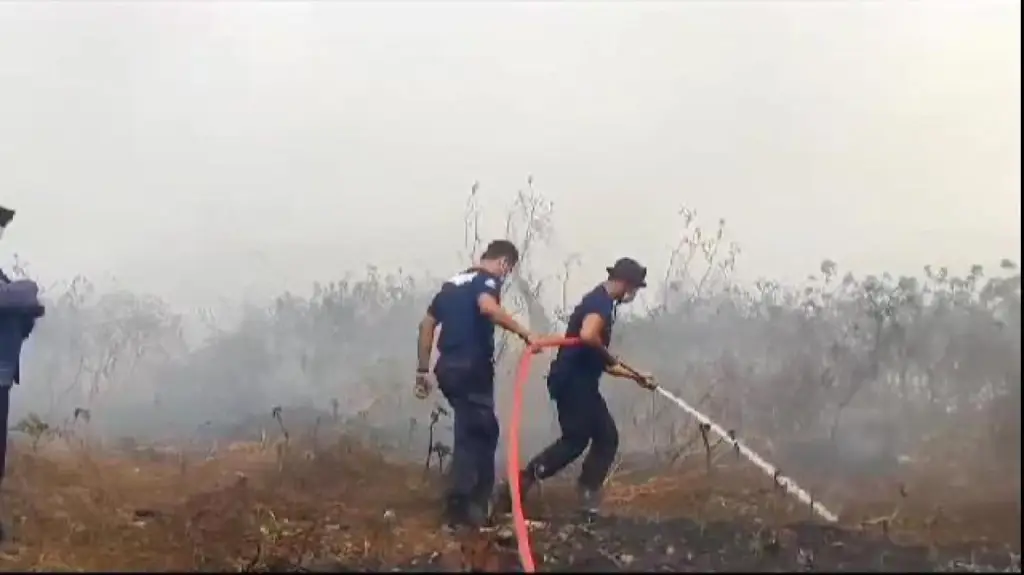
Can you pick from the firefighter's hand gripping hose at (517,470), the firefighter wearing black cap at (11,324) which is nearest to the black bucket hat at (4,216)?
the firefighter wearing black cap at (11,324)

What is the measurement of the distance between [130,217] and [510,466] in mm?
4047

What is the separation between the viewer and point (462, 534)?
16.6 feet

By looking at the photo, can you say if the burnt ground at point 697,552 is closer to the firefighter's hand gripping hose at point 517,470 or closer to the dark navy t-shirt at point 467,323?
the firefighter's hand gripping hose at point 517,470

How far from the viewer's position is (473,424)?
5.34 m

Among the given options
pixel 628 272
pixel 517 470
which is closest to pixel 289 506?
pixel 517 470

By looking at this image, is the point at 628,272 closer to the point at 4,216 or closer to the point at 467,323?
the point at 467,323

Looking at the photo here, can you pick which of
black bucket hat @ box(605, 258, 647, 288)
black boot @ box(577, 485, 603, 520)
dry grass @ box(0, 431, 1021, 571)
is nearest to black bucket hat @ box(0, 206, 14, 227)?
dry grass @ box(0, 431, 1021, 571)

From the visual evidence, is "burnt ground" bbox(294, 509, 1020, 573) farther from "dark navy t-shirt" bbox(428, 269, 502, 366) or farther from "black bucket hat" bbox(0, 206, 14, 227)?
"black bucket hat" bbox(0, 206, 14, 227)

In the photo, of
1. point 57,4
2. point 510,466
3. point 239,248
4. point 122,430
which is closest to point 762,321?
point 510,466

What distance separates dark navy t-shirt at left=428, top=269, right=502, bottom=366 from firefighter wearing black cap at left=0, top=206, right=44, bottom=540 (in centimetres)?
185

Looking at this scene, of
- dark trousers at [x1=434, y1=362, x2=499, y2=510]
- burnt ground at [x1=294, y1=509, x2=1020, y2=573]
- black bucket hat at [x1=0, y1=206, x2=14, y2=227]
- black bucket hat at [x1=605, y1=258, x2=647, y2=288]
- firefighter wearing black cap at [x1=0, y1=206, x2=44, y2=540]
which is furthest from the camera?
black bucket hat at [x1=605, y1=258, x2=647, y2=288]

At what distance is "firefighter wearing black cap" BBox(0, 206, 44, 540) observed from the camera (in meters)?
4.82

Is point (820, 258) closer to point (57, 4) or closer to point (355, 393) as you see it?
point (355, 393)

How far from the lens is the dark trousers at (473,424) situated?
5.29 m
